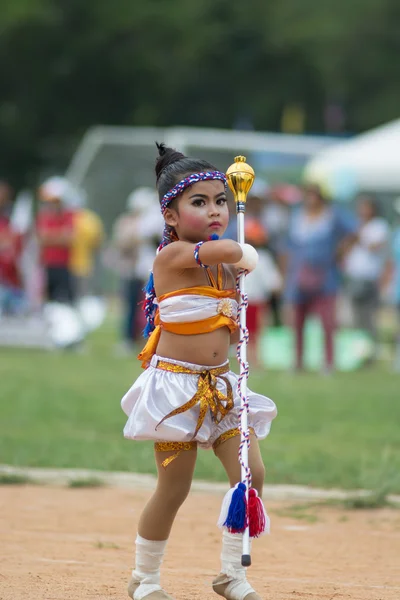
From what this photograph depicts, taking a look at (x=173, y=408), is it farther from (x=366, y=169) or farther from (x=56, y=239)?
(x=366, y=169)

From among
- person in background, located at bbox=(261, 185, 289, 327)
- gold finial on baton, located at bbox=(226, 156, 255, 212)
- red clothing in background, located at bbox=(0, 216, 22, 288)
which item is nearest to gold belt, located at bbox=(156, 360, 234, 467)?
gold finial on baton, located at bbox=(226, 156, 255, 212)

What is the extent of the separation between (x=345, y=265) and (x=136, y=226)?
9.02 ft

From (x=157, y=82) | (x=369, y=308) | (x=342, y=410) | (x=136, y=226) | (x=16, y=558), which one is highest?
(x=157, y=82)

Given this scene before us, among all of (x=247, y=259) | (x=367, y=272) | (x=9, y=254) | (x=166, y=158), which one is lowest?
(x=247, y=259)

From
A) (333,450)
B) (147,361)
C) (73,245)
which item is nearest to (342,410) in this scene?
(333,450)

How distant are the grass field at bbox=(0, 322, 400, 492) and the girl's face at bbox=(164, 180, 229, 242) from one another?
2825 millimetres

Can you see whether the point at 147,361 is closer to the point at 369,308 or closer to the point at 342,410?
the point at 342,410

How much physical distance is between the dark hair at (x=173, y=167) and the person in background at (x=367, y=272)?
10.6 meters

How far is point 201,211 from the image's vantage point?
4719 mm

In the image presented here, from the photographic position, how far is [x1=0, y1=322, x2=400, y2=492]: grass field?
7781 millimetres

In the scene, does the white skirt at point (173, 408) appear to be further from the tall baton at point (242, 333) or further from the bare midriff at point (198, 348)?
the tall baton at point (242, 333)

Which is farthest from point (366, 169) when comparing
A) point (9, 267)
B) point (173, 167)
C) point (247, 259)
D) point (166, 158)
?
point (247, 259)

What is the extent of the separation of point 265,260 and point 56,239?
3.28 m

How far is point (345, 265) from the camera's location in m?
15.5
